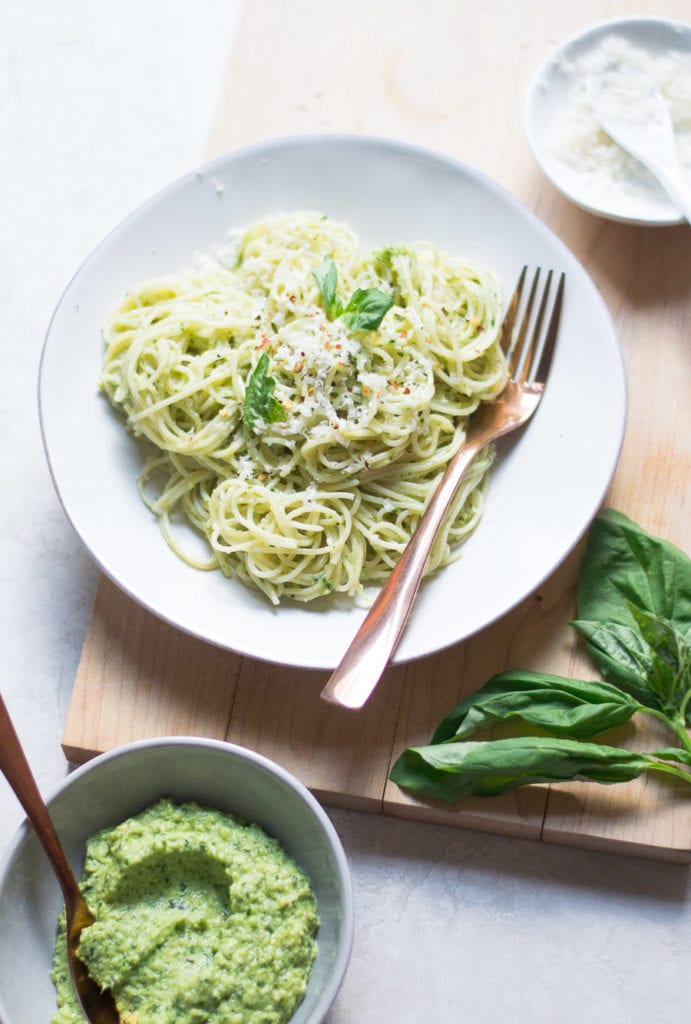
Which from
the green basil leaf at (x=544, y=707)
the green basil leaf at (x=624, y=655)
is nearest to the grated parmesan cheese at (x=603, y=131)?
the green basil leaf at (x=624, y=655)

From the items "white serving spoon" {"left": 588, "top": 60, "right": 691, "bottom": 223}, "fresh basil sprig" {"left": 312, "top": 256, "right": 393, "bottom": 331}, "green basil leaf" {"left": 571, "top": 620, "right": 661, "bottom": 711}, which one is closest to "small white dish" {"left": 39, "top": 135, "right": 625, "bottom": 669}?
"green basil leaf" {"left": 571, "top": 620, "right": 661, "bottom": 711}

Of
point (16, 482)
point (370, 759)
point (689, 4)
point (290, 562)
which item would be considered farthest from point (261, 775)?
point (689, 4)

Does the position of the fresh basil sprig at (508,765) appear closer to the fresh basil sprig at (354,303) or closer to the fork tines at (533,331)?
the fork tines at (533,331)

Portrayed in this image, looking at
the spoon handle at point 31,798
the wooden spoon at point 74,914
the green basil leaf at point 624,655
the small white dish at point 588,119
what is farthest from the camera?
the small white dish at point 588,119

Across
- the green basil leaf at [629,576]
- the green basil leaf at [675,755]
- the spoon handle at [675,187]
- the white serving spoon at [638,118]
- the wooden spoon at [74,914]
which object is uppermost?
the white serving spoon at [638,118]

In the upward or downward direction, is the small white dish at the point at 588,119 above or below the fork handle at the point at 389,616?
above

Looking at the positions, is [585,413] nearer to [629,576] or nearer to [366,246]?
[629,576]

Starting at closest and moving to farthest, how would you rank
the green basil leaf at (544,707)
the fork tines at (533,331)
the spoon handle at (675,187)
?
the green basil leaf at (544,707)
the fork tines at (533,331)
the spoon handle at (675,187)

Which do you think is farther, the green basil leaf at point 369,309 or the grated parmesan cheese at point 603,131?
the grated parmesan cheese at point 603,131
